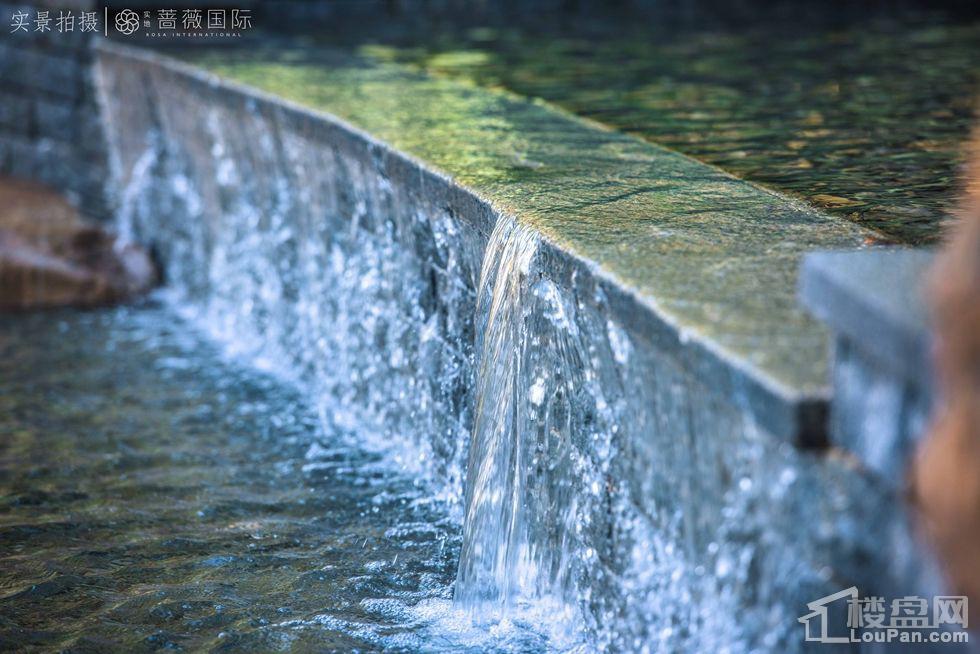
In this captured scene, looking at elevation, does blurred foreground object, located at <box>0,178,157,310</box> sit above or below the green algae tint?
below

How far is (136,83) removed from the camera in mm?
6473

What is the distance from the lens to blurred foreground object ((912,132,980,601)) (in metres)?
1.35

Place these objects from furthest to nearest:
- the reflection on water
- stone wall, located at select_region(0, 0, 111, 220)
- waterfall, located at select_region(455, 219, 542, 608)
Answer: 1. stone wall, located at select_region(0, 0, 111, 220)
2. the reflection on water
3. waterfall, located at select_region(455, 219, 542, 608)

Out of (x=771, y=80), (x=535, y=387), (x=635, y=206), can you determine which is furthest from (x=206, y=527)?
(x=771, y=80)

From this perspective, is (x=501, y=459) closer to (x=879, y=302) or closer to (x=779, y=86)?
(x=879, y=302)

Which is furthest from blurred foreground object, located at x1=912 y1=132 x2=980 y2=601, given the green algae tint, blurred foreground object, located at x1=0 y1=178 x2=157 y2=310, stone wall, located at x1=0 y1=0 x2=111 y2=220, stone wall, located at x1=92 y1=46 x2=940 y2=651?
stone wall, located at x1=0 y1=0 x2=111 y2=220

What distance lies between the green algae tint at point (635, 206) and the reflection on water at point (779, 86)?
305mm

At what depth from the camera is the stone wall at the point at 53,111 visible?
702 centimetres

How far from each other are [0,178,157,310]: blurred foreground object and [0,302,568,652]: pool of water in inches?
46.6

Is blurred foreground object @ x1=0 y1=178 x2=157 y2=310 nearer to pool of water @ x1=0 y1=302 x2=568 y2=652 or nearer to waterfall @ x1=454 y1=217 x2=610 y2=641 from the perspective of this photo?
pool of water @ x1=0 y1=302 x2=568 y2=652

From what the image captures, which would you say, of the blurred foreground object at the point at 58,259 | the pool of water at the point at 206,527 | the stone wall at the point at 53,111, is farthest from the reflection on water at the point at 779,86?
the blurred foreground object at the point at 58,259

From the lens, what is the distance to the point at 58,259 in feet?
20.5

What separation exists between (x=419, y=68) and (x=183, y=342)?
1.86 metres

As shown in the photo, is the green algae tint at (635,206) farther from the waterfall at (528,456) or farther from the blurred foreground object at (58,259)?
the blurred foreground object at (58,259)
